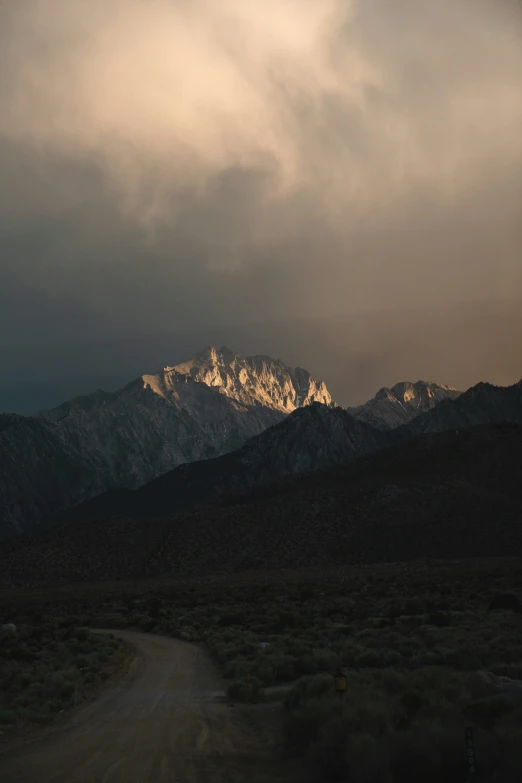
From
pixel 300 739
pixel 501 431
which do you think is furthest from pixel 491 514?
pixel 300 739

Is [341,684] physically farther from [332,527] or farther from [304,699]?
[332,527]

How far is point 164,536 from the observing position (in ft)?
495

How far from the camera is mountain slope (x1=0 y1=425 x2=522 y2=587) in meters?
130

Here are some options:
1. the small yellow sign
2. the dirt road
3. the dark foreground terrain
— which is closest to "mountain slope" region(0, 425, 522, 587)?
the dark foreground terrain

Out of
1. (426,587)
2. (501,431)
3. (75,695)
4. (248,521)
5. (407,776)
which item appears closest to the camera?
(407,776)

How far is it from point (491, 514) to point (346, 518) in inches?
1073

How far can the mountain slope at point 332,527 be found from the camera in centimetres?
12962

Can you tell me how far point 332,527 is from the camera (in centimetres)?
13975

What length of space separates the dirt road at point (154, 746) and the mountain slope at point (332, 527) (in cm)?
10245

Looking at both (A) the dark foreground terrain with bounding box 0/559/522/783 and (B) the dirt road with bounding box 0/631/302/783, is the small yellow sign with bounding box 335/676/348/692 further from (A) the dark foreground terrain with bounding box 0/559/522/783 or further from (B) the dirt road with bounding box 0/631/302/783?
(B) the dirt road with bounding box 0/631/302/783

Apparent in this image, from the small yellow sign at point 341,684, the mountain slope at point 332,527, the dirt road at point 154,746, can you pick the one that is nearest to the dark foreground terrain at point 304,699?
the dirt road at point 154,746

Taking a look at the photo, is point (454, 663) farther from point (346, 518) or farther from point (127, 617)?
point (346, 518)

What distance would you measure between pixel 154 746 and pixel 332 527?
4836 inches

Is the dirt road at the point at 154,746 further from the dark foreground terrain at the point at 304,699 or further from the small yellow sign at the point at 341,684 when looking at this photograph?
the small yellow sign at the point at 341,684
